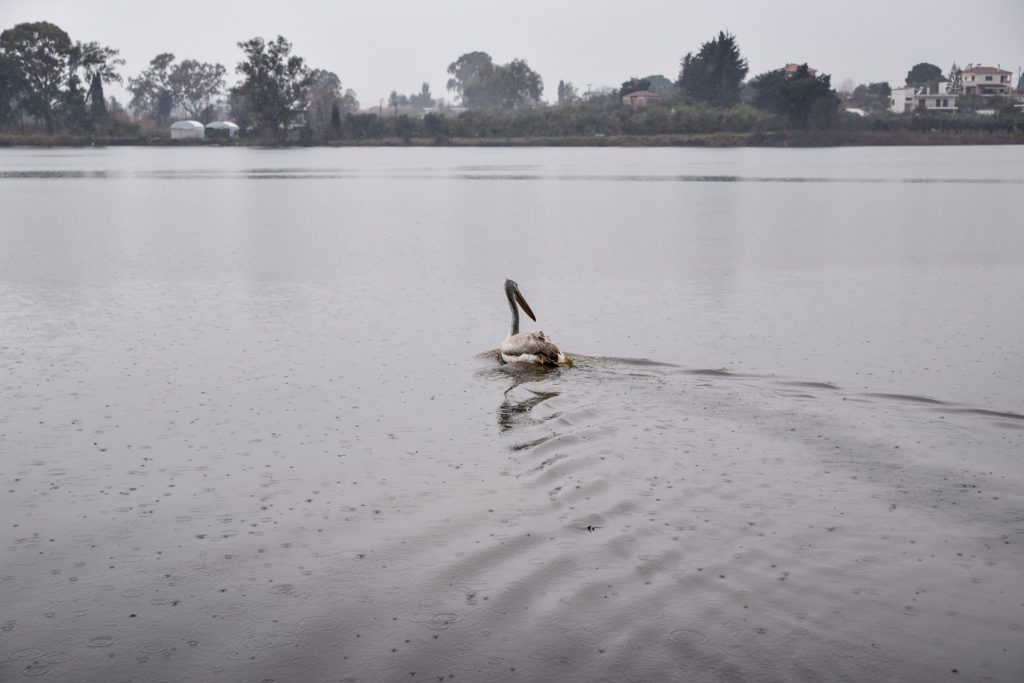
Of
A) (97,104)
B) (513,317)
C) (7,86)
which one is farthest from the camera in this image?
(97,104)

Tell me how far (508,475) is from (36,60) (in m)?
164

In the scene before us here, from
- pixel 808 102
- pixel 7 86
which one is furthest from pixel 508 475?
pixel 7 86

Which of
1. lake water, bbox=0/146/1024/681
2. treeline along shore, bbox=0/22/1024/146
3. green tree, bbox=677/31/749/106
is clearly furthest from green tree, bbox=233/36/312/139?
lake water, bbox=0/146/1024/681

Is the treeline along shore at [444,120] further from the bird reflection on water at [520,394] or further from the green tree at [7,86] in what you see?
the bird reflection on water at [520,394]

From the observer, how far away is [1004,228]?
39312 mm

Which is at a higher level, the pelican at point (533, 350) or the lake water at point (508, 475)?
the pelican at point (533, 350)

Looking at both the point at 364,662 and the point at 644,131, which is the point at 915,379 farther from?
the point at 644,131

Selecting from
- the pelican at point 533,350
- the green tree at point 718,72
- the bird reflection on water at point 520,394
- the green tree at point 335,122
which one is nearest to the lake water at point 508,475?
the bird reflection on water at point 520,394

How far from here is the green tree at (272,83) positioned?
6201 inches

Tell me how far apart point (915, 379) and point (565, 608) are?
977 centimetres

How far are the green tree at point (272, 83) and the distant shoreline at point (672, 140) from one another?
828cm

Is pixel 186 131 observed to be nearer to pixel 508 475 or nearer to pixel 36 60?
pixel 36 60

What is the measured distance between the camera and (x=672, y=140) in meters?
149

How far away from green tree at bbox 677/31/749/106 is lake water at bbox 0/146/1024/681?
158 meters
